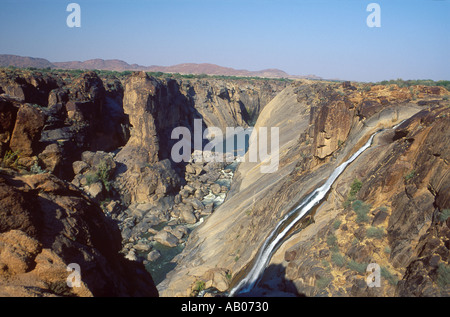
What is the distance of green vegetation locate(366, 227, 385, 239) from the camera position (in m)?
9.76

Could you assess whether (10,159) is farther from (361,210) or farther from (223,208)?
(223,208)

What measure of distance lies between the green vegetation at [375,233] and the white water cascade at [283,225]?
3998 millimetres

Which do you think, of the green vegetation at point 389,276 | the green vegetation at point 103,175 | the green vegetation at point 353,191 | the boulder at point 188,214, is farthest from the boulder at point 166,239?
the green vegetation at point 389,276

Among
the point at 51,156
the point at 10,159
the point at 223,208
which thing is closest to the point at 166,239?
the point at 223,208

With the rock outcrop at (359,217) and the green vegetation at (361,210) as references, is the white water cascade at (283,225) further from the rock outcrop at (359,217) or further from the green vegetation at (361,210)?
the green vegetation at (361,210)

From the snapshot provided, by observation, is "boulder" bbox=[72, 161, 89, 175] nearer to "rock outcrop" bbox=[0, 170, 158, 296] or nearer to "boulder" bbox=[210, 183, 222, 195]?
"boulder" bbox=[210, 183, 222, 195]

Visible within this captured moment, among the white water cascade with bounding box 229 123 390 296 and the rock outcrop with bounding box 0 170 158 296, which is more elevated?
the rock outcrop with bounding box 0 170 158 296

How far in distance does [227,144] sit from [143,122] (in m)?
26.7

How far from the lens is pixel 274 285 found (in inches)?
A: 439

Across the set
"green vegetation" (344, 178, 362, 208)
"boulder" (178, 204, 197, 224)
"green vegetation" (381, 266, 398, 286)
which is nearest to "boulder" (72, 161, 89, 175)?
"boulder" (178, 204, 197, 224)

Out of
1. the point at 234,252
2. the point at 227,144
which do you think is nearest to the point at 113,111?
the point at 227,144

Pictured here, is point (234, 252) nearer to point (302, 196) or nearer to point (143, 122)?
point (302, 196)

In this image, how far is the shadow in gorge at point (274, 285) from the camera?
1037cm

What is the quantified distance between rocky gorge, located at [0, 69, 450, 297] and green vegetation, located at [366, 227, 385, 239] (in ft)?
0.12
